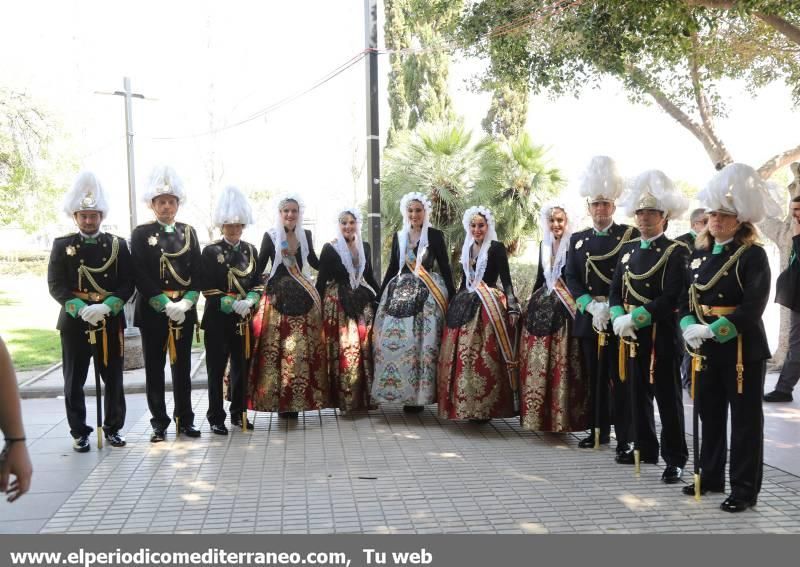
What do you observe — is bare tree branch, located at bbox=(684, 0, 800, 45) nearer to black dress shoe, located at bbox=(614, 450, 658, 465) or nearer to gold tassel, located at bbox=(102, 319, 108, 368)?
black dress shoe, located at bbox=(614, 450, 658, 465)

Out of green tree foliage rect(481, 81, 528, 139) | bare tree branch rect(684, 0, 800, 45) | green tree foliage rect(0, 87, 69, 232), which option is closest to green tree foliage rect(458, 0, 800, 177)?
bare tree branch rect(684, 0, 800, 45)

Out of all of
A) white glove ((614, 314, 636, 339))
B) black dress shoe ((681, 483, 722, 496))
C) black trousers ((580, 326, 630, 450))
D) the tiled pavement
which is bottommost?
the tiled pavement

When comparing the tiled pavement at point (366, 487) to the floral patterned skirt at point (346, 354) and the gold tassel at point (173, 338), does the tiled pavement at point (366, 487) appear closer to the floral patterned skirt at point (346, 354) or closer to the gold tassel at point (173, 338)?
the floral patterned skirt at point (346, 354)

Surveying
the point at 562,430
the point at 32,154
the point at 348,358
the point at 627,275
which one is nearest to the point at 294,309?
the point at 348,358

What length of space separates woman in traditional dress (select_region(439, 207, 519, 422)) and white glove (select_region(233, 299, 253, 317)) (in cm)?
152

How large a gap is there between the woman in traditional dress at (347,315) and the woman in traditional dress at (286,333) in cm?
15

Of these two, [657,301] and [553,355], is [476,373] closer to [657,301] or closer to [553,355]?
[553,355]

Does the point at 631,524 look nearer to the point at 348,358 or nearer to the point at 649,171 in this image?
the point at 649,171

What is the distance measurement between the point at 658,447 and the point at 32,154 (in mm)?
12529

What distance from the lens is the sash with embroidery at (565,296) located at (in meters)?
5.14

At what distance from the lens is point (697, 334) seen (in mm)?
3746

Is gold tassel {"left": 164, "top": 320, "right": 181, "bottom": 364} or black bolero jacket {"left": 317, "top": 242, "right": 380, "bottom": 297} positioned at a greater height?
black bolero jacket {"left": 317, "top": 242, "right": 380, "bottom": 297}

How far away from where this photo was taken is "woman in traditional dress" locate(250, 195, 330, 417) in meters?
5.66

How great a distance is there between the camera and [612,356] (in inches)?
190
